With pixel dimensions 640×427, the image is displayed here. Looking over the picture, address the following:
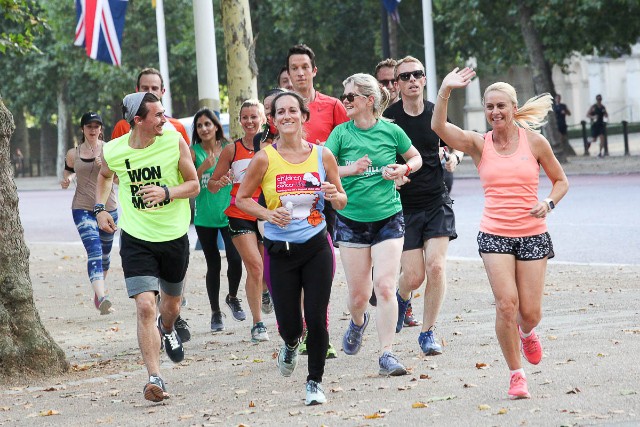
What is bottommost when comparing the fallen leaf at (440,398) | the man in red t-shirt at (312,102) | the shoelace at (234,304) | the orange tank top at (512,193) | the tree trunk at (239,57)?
the fallen leaf at (440,398)

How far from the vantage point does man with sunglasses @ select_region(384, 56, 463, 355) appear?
8812 millimetres

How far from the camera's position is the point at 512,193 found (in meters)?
6.99

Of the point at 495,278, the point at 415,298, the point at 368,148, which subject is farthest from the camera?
the point at 415,298

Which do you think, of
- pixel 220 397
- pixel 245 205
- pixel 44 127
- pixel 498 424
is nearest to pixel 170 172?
pixel 245 205

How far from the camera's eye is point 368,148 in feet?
26.2

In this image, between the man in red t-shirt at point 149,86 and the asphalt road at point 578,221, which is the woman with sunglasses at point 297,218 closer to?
the man in red t-shirt at point 149,86

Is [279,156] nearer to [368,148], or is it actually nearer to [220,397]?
[368,148]

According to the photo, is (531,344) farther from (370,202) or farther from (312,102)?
(312,102)

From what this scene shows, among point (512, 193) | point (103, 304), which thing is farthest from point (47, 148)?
point (512, 193)

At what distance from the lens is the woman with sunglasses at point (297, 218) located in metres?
7.16

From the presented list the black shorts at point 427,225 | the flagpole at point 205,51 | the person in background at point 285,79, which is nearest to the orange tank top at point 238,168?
the person in background at point 285,79

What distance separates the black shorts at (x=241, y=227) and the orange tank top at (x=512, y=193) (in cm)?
319

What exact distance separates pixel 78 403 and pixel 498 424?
8.89ft

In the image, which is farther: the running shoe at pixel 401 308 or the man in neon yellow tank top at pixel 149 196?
the running shoe at pixel 401 308
